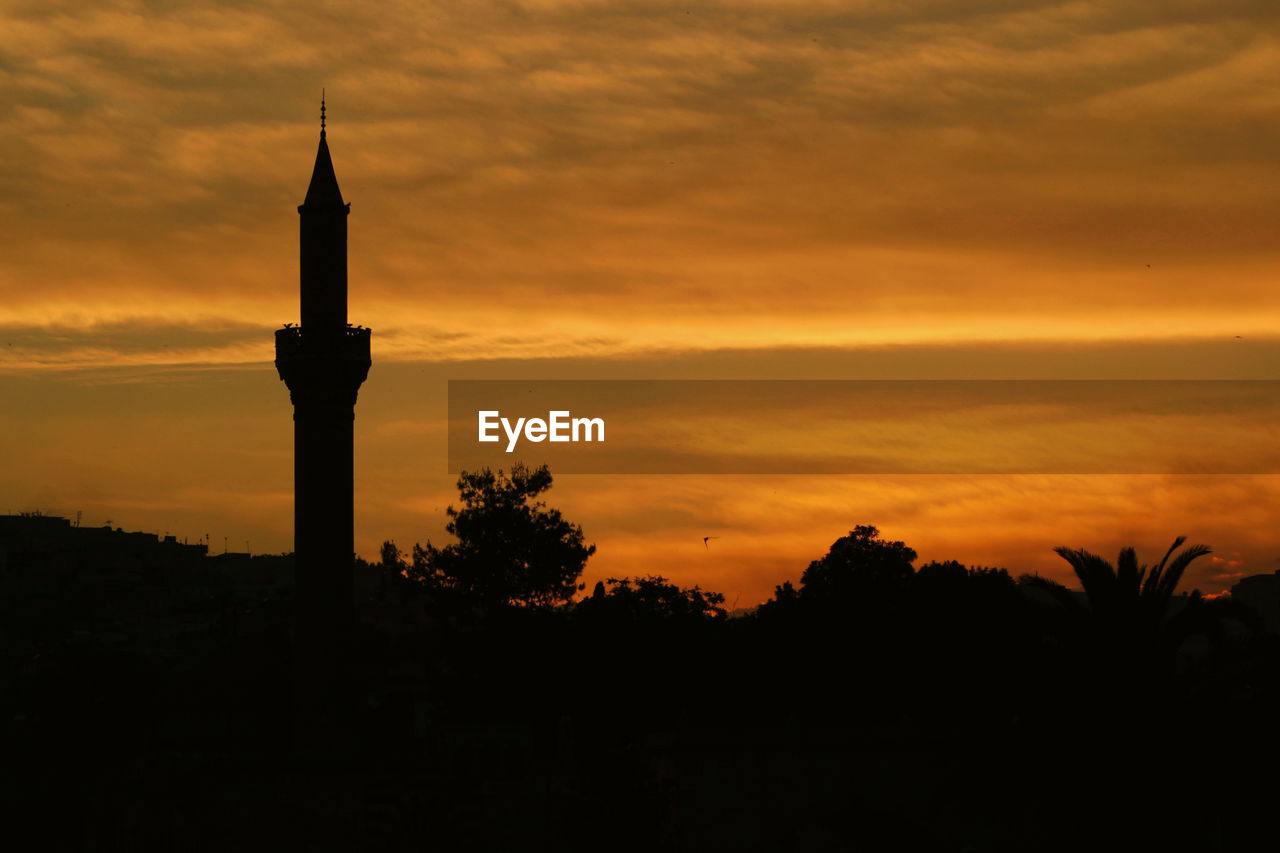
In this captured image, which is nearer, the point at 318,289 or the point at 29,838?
the point at 29,838

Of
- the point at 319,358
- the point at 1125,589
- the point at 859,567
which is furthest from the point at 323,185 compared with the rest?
the point at 1125,589

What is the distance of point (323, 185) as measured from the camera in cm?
5875

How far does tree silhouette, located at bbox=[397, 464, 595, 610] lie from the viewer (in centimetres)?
7288

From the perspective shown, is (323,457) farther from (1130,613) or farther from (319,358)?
(1130,613)

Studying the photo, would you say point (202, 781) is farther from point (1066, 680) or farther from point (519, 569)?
point (519, 569)

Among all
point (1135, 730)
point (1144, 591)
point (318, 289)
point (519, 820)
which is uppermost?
point (318, 289)

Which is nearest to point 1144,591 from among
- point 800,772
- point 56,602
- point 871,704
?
point 800,772

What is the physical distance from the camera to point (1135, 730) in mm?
23359

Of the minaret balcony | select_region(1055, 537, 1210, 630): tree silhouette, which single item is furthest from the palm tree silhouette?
the minaret balcony

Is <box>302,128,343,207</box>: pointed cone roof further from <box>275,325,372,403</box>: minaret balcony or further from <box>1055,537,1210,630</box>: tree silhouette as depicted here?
<box>1055,537,1210,630</box>: tree silhouette

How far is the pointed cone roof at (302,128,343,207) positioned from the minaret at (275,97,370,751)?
45mm

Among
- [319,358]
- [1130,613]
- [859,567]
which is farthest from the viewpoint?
[859,567]

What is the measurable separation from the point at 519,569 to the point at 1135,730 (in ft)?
169

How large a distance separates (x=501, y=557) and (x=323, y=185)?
846 inches
